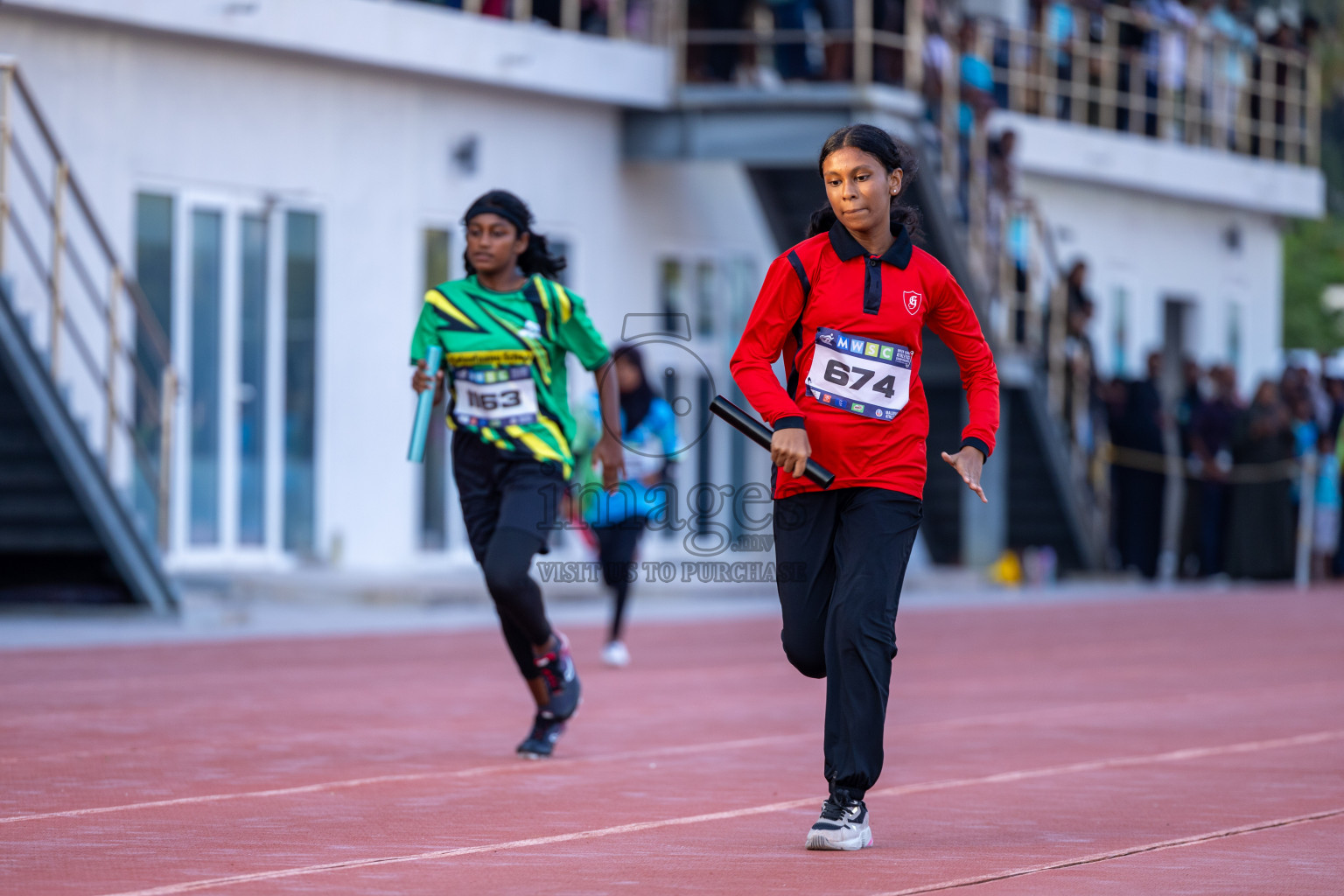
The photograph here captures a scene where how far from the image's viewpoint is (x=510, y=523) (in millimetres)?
8891

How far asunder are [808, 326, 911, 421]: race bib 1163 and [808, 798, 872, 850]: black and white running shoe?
3.67 feet

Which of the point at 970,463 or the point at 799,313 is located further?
the point at 799,313

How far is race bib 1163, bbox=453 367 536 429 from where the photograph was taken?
9.04 m

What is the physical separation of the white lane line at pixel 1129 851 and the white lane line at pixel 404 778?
2615mm

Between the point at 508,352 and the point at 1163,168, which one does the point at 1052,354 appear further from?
the point at 508,352

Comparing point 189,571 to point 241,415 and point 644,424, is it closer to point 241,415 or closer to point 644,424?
point 241,415

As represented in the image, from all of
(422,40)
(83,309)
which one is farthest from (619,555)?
(422,40)

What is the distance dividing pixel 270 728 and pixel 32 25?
33.8ft

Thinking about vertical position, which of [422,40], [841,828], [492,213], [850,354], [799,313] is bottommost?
[841,828]

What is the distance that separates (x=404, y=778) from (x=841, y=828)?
7.28 ft

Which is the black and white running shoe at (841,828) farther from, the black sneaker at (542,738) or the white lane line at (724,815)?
the black sneaker at (542,738)

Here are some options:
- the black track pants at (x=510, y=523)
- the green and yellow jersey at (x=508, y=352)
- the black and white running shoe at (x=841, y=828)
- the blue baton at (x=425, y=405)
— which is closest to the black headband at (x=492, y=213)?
the green and yellow jersey at (x=508, y=352)

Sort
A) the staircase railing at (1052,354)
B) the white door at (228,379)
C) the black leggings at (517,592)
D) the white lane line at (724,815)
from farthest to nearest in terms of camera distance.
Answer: the staircase railing at (1052,354)
the white door at (228,379)
the black leggings at (517,592)
the white lane line at (724,815)

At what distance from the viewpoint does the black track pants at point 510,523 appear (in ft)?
28.9
